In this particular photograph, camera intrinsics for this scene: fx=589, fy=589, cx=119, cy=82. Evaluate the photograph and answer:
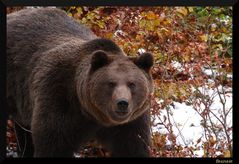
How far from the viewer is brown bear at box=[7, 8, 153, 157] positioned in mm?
6469

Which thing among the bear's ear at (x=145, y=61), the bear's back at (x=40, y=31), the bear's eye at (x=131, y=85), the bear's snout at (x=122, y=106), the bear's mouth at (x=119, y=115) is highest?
the bear's back at (x=40, y=31)

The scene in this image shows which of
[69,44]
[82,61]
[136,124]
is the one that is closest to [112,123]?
[136,124]

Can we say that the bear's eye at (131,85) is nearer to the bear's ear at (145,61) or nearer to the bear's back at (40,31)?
the bear's ear at (145,61)

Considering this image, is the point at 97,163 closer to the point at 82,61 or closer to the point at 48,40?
the point at 82,61

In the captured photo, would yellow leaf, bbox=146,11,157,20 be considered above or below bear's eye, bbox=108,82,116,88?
above

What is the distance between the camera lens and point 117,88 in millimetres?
6336

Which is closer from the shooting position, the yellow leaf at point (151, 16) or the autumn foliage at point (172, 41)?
the autumn foliage at point (172, 41)

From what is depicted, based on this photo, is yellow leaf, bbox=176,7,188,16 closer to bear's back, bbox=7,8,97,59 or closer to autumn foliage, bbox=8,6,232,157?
autumn foliage, bbox=8,6,232,157

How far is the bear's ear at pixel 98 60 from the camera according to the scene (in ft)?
21.5

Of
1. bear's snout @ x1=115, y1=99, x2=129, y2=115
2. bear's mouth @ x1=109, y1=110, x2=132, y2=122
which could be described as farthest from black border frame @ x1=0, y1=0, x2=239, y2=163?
bear's snout @ x1=115, y1=99, x2=129, y2=115

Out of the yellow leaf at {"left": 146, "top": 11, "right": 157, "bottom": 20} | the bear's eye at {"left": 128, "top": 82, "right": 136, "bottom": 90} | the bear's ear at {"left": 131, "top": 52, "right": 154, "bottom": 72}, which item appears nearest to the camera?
the bear's eye at {"left": 128, "top": 82, "right": 136, "bottom": 90}

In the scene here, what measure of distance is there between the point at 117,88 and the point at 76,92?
684 mm

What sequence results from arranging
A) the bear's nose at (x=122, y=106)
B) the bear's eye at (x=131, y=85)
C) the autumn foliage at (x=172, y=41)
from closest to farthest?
the bear's nose at (x=122, y=106) → the bear's eye at (x=131, y=85) → the autumn foliage at (x=172, y=41)
